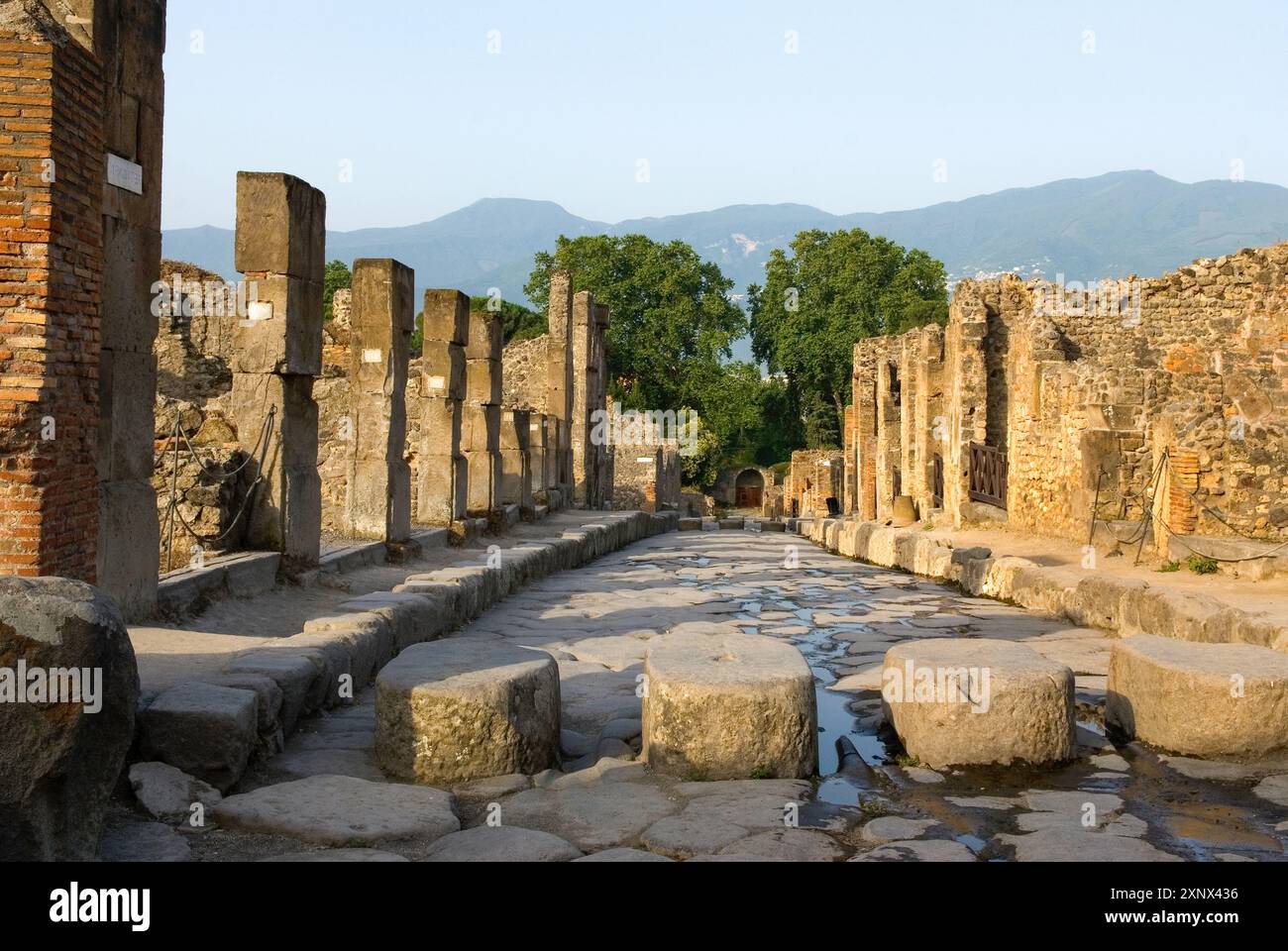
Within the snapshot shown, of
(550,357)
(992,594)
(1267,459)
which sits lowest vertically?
(992,594)

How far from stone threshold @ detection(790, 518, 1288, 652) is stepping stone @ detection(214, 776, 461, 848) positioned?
5.01m

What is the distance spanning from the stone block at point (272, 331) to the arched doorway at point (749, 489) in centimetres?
5108

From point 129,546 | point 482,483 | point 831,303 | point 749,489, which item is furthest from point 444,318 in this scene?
point 749,489

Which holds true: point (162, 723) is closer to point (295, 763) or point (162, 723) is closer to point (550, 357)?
point (295, 763)

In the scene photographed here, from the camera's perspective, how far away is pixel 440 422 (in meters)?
15.2

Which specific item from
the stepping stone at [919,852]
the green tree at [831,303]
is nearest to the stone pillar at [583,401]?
the green tree at [831,303]

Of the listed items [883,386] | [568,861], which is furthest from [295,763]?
[883,386]

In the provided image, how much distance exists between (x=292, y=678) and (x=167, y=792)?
131cm

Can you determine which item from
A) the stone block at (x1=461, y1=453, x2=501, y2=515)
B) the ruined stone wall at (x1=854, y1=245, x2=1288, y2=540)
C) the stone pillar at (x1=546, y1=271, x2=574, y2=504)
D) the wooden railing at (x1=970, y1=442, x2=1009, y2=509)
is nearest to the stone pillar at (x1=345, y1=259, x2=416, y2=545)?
the stone block at (x1=461, y1=453, x2=501, y2=515)

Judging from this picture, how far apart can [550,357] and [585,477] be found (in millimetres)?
3611

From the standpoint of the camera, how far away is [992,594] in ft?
39.0

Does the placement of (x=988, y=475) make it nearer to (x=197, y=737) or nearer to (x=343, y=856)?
(x=197, y=737)
